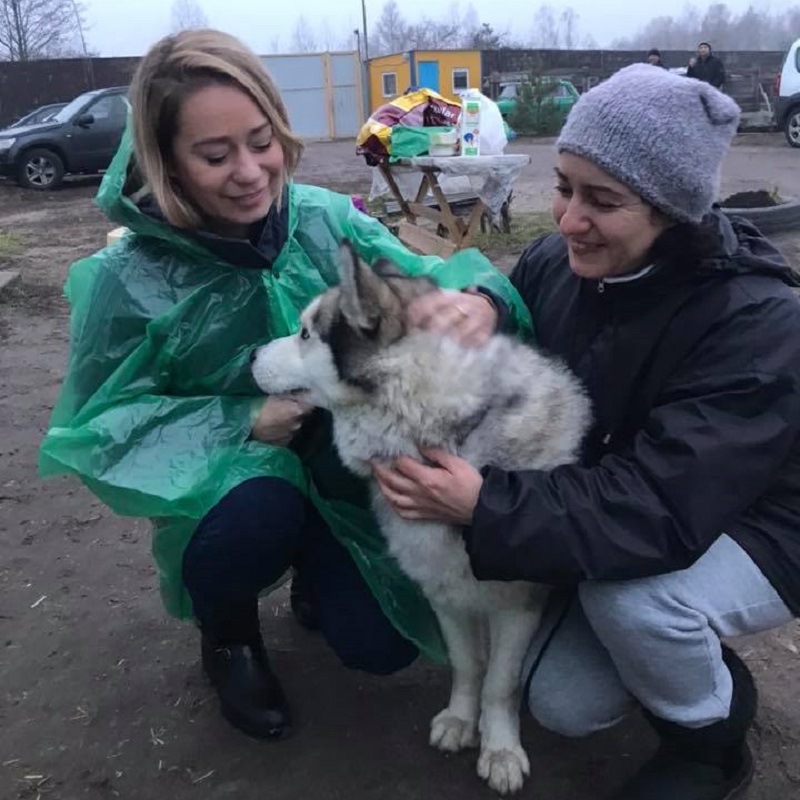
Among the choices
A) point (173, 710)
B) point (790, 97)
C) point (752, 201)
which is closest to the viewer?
point (173, 710)

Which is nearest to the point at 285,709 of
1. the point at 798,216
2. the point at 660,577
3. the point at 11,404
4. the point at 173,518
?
the point at 173,518

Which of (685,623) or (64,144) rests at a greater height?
(685,623)

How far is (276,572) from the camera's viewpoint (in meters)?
2.26

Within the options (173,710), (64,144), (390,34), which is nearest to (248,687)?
(173,710)

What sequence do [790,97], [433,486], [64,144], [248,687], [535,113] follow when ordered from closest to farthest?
[433,486]
[248,687]
[64,144]
[790,97]
[535,113]

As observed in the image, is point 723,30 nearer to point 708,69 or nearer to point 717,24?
point 717,24

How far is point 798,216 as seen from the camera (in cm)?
767

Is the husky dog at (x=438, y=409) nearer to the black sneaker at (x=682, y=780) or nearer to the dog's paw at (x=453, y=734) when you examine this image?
the dog's paw at (x=453, y=734)

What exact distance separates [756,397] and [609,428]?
40 centimetres

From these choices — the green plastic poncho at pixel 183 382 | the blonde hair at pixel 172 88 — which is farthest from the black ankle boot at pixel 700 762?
the blonde hair at pixel 172 88

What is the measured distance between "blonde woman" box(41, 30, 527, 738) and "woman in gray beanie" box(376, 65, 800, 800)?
1.15ft

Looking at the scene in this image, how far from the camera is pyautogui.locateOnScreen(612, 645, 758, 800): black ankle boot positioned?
1.88 meters

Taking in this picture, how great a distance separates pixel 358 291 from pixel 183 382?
0.69 metres

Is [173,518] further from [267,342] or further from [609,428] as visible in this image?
[609,428]
